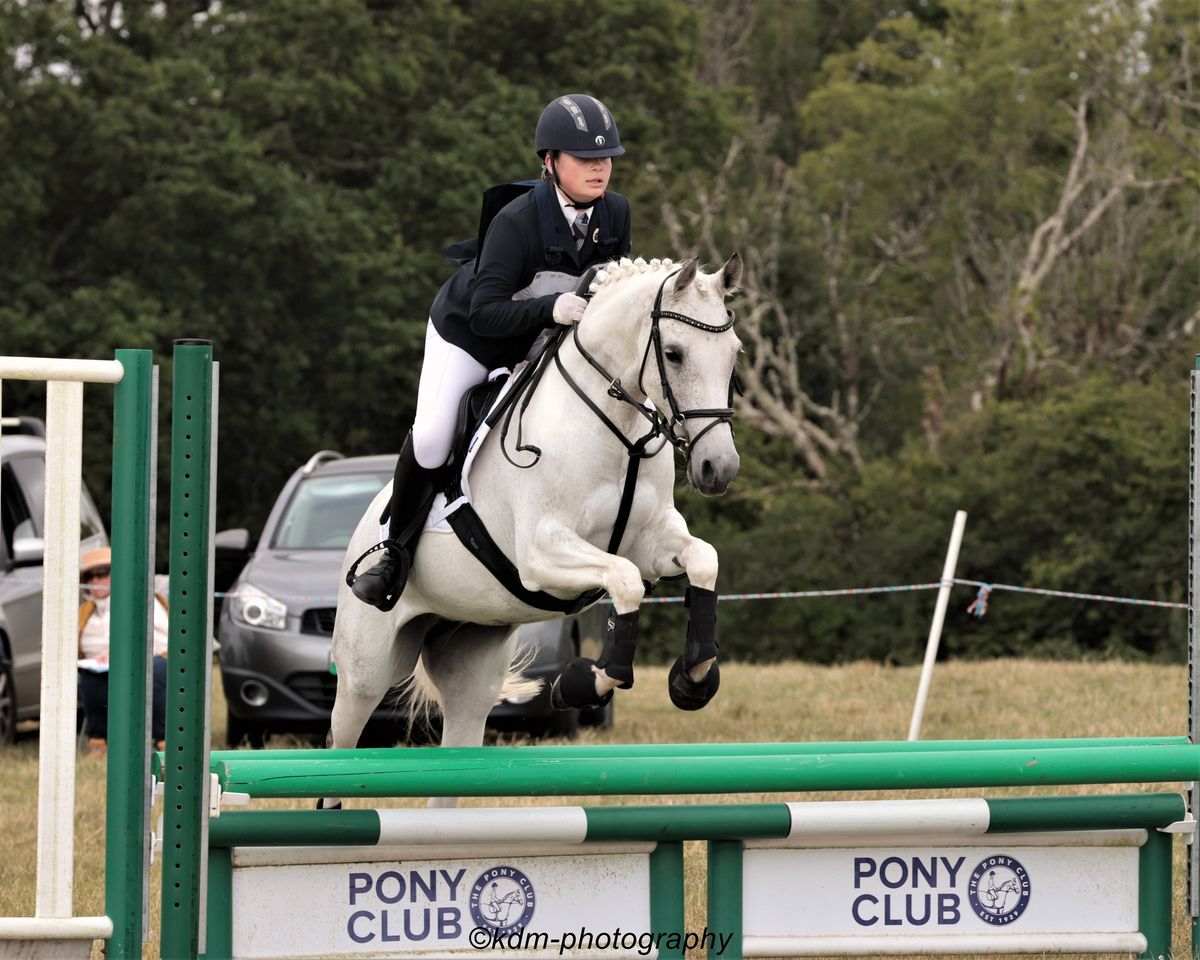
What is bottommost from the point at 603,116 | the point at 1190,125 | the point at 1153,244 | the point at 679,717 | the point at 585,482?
the point at 679,717

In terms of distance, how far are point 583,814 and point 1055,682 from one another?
836 centimetres

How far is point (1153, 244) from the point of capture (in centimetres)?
2511

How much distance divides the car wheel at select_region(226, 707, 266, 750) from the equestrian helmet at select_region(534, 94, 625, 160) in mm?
5397

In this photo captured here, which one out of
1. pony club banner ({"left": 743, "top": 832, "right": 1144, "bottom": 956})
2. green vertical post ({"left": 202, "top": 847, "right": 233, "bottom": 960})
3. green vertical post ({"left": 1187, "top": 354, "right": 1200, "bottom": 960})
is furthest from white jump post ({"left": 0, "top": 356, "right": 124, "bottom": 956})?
green vertical post ({"left": 1187, "top": 354, "right": 1200, "bottom": 960})

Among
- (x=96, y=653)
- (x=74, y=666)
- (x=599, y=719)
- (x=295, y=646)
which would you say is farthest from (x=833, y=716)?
(x=74, y=666)

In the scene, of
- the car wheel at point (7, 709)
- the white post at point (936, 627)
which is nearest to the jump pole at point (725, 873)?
the white post at point (936, 627)

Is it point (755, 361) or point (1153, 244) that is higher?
point (1153, 244)

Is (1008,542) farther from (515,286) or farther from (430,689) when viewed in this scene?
(515,286)

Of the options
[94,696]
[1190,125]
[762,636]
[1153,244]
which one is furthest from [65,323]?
[1190,125]

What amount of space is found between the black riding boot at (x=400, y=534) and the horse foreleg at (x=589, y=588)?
1.67ft

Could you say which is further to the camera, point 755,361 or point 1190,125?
point 1190,125

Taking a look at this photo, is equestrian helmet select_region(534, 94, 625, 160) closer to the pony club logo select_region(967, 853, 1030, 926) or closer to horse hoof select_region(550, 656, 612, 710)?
horse hoof select_region(550, 656, 612, 710)

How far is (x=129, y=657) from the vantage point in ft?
12.4

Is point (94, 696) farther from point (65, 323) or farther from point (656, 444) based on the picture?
point (65, 323)
